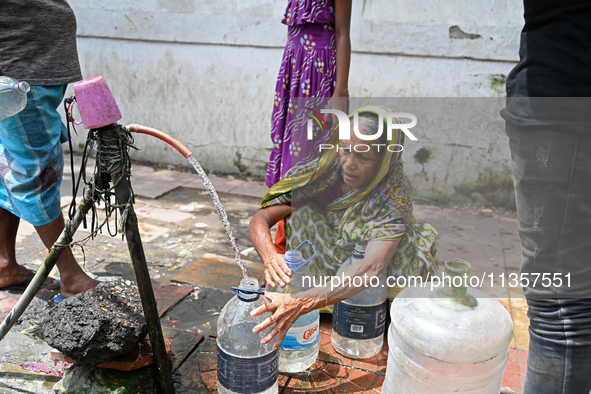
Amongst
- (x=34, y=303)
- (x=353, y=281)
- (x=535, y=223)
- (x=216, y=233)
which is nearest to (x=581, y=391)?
(x=535, y=223)

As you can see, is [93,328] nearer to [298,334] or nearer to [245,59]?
[298,334]

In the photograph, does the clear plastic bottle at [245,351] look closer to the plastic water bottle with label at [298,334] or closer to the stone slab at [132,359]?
the plastic water bottle with label at [298,334]

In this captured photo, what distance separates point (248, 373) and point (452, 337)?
0.74m

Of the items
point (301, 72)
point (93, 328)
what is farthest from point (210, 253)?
point (93, 328)

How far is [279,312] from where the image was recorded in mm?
1690

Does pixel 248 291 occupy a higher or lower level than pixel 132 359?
higher

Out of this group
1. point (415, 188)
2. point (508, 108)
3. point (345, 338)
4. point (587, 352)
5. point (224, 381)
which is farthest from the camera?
point (415, 188)

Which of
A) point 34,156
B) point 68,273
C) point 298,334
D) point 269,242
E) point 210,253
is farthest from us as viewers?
point 210,253

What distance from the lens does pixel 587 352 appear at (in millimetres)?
1307

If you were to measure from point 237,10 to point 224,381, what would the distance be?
406 centimetres

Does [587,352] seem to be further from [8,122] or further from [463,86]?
[463,86]

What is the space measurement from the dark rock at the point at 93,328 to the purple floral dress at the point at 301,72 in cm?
123

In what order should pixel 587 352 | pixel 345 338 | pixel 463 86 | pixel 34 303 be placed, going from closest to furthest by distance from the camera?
pixel 587 352
pixel 345 338
pixel 34 303
pixel 463 86

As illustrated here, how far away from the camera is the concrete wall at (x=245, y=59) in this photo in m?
4.20
